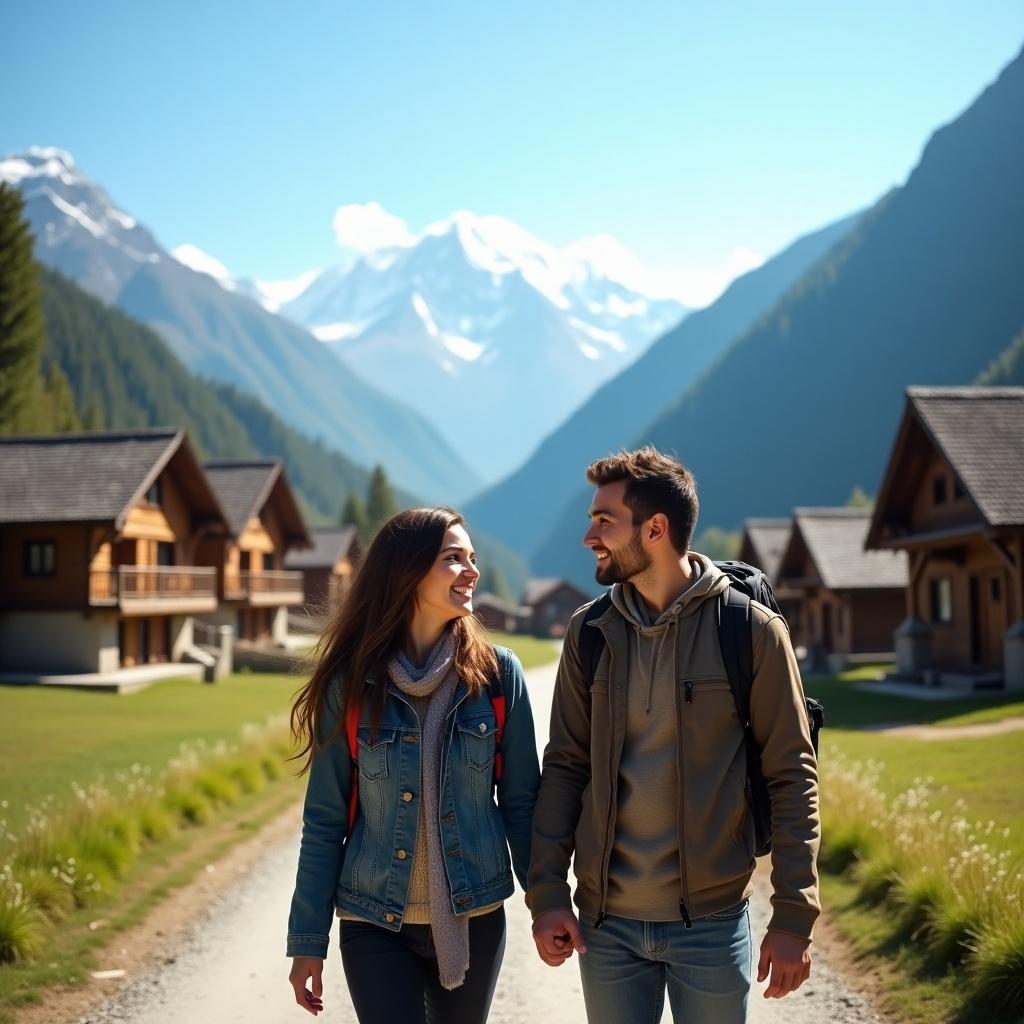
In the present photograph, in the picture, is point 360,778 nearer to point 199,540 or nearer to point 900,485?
point 900,485

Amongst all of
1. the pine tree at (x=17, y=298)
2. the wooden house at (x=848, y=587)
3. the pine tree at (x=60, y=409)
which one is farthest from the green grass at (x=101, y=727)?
the pine tree at (x=60, y=409)

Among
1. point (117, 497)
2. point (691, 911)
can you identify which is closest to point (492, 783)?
point (691, 911)

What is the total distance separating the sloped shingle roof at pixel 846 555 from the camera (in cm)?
4284

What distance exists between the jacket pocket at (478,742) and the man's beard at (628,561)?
0.71m

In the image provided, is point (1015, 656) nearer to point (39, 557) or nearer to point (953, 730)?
point (953, 730)

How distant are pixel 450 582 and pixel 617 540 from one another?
705 millimetres

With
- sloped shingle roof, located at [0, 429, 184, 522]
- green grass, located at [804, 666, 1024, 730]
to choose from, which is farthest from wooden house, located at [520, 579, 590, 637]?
green grass, located at [804, 666, 1024, 730]

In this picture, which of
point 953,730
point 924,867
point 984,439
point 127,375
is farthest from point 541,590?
point 924,867

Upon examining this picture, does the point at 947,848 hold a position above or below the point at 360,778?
below

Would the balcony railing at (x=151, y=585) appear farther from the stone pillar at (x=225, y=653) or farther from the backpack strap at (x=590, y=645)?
the backpack strap at (x=590, y=645)

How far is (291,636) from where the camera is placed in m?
66.2

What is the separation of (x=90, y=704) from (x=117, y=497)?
937 centimetres

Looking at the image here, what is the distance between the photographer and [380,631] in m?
4.24

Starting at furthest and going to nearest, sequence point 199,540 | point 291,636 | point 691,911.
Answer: point 291,636
point 199,540
point 691,911
